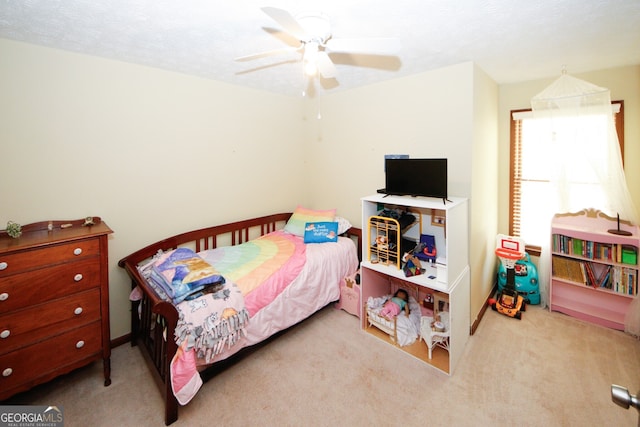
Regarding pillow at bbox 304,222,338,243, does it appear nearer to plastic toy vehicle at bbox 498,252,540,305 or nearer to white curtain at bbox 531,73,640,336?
plastic toy vehicle at bbox 498,252,540,305

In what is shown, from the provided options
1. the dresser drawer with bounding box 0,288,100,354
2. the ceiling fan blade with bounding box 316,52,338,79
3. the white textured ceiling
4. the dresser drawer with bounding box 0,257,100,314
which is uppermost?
the white textured ceiling

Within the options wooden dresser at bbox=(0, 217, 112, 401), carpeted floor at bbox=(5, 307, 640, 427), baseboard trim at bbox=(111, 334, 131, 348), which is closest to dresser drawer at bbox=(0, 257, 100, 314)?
wooden dresser at bbox=(0, 217, 112, 401)

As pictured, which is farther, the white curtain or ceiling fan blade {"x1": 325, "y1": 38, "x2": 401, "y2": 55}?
the white curtain

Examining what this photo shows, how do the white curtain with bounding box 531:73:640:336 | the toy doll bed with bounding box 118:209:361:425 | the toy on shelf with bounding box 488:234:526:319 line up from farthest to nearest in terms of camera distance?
the toy on shelf with bounding box 488:234:526:319 < the white curtain with bounding box 531:73:640:336 < the toy doll bed with bounding box 118:209:361:425

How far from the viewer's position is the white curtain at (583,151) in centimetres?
251

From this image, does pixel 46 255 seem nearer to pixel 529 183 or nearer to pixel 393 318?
pixel 393 318

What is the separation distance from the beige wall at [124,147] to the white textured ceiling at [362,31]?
0.22 metres

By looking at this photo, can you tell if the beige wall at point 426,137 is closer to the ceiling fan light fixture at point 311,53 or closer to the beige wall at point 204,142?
the beige wall at point 204,142

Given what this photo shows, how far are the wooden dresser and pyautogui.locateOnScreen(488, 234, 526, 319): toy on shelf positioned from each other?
11.7 feet

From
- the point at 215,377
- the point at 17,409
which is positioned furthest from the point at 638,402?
A: the point at 17,409

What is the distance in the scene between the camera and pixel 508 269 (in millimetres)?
3057

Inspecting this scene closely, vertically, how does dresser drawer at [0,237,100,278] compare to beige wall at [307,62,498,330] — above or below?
below

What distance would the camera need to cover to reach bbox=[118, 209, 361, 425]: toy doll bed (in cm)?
180

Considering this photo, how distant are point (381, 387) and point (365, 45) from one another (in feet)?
7.42
